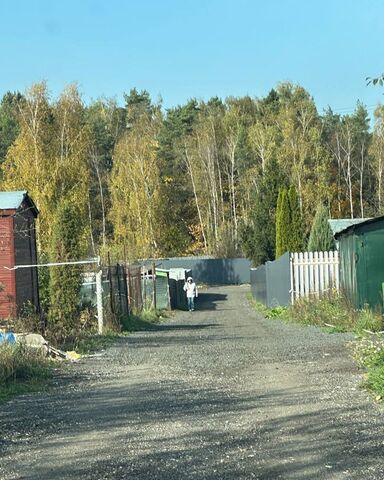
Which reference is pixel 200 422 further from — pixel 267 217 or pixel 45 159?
pixel 267 217

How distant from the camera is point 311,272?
25953 millimetres

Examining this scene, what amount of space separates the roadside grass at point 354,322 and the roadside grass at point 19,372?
4818 millimetres

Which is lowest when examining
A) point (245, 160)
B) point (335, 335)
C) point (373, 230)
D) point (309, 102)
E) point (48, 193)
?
point (335, 335)

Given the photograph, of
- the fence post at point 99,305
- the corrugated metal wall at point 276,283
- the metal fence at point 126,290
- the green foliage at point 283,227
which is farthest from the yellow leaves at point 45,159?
the fence post at point 99,305

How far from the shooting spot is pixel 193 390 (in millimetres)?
10656

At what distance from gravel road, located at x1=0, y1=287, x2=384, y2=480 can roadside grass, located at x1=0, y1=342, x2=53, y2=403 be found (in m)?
0.31

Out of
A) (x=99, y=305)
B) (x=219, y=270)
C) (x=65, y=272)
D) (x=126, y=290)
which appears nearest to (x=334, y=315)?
(x=99, y=305)

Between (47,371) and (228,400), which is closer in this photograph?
(228,400)

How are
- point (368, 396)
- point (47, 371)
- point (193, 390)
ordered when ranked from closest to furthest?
point (368, 396)
point (193, 390)
point (47, 371)

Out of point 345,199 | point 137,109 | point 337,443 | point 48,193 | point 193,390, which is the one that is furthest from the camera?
point 137,109

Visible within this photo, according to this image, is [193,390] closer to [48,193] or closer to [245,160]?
[48,193]

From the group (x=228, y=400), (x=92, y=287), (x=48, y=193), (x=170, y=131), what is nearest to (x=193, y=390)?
(x=228, y=400)

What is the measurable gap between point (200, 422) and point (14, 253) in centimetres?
1645

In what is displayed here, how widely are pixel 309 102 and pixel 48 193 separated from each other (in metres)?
34.3
